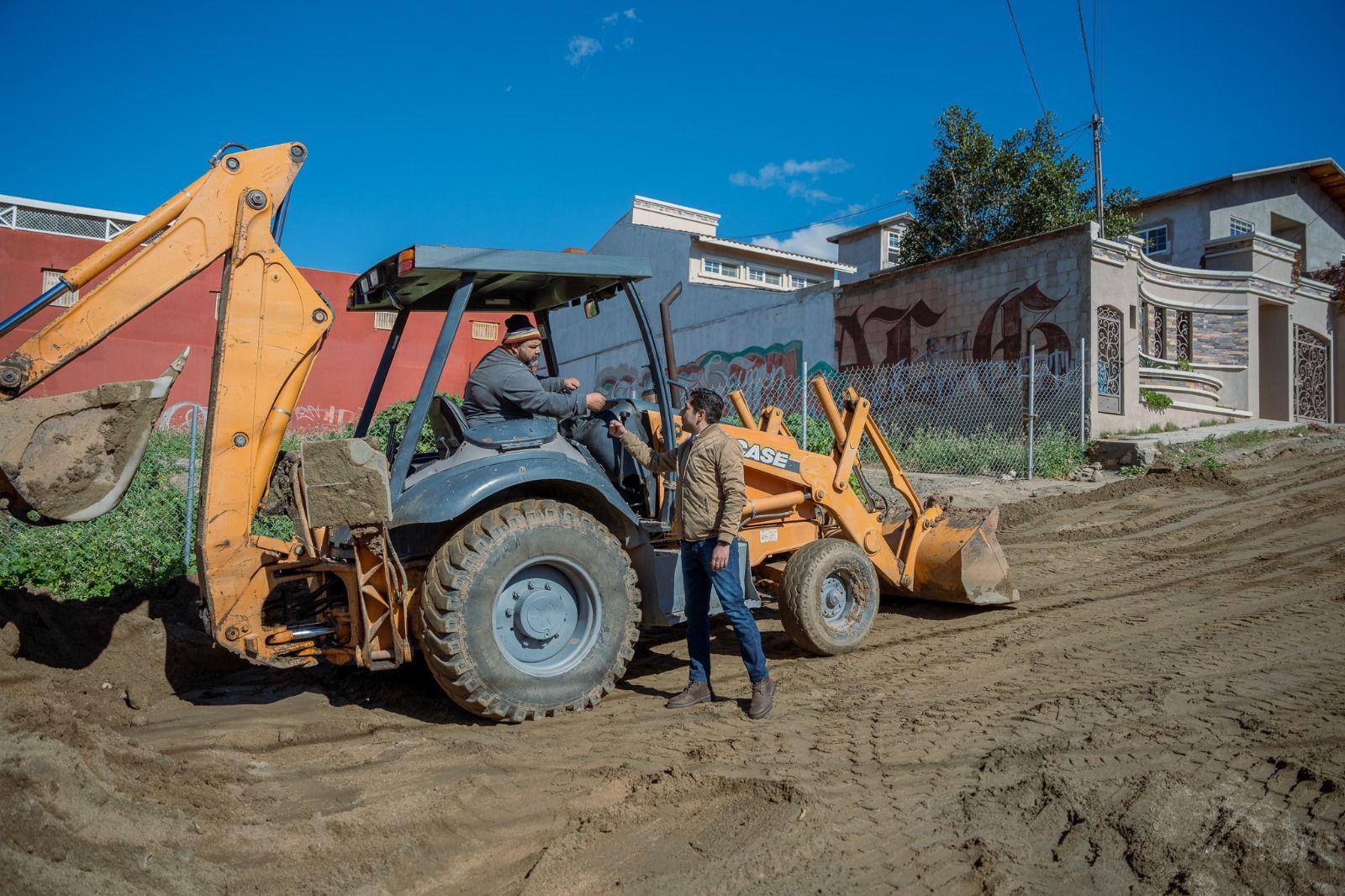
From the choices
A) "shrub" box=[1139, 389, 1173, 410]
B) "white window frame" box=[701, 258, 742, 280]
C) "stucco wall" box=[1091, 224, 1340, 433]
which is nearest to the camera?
"stucco wall" box=[1091, 224, 1340, 433]

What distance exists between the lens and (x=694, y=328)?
83.8 ft

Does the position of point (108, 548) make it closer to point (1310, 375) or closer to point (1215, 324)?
point (1215, 324)

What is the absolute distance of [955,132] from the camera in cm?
2141

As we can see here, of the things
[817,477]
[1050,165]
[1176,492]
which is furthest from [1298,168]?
[817,477]

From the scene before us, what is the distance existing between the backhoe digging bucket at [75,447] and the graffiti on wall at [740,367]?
1519 centimetres

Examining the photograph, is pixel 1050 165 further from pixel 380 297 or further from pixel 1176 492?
pixel 380 297

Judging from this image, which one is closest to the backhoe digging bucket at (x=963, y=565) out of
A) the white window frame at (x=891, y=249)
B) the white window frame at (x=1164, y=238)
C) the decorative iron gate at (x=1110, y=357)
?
the decorative iron gate at (x=1110, y=357)

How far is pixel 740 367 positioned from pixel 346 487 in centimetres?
1984

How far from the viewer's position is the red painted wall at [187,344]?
826 inches

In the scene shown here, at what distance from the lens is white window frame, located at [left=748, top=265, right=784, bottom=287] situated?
29.8m

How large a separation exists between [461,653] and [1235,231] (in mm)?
28035

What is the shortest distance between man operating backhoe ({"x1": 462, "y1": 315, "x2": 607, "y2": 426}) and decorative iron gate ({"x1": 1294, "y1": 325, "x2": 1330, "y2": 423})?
21.4 meters

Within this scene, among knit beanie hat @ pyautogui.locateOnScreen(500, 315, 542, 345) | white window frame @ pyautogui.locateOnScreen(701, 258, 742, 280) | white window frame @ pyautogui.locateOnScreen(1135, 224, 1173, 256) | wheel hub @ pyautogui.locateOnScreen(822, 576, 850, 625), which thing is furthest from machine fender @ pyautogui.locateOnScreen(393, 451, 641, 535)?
white window frame @ pyautogui.locateOnScreen(1135, 224, 1173, 256)

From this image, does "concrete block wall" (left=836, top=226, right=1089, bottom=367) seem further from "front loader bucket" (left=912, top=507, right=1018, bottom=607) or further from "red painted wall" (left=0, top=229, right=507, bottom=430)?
"front loader bucket" (left=912, top=507, right=1018, bottom=607)
